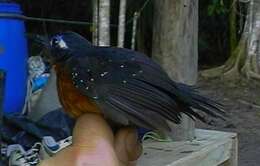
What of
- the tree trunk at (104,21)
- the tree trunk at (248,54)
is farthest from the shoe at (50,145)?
the tree trunk at (248,54)

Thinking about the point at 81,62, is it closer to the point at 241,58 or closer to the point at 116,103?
the point at 116,103

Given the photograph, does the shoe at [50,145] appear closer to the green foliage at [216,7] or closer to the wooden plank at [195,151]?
the wooden plank at [195,151]

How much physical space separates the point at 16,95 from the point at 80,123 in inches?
78.3

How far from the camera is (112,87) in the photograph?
3.40 ft

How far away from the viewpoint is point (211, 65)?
8.16 m

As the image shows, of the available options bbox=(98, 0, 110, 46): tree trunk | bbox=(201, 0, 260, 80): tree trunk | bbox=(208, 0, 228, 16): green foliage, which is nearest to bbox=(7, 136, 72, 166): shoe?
bbox=(98, 0, 110, 46): tree trunk

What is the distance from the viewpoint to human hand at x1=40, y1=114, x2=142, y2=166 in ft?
3.05

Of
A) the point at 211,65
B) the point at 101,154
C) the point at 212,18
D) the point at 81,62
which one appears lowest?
the point at 211,65

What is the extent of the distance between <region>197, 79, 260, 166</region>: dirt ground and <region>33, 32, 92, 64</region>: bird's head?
2745mm

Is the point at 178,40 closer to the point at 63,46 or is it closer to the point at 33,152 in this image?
the point at 33,152

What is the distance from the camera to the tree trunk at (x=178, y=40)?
97.3 inches

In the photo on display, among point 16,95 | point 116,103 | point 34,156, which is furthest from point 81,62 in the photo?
point 16,95

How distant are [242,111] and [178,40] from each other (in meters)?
3.04

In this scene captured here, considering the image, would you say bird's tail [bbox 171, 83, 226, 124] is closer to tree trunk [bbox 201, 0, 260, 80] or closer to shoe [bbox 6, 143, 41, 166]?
shoe [bbox 6, 143, 41, 166]
